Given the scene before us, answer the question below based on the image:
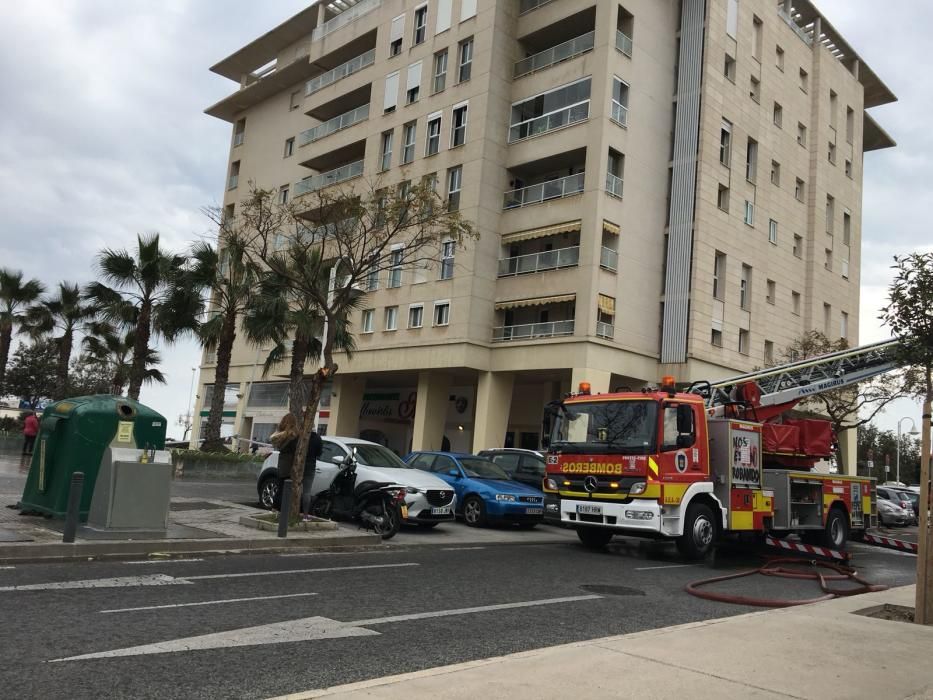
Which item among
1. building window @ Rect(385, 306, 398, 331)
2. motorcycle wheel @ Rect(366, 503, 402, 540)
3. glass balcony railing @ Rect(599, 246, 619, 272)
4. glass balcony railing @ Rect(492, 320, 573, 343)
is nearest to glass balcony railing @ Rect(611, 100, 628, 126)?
glass balcony railing @ Rect(599, 246, 619, 272)

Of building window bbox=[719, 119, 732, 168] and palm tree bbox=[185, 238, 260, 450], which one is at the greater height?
building window bbox=[719, 119, 732, 168]

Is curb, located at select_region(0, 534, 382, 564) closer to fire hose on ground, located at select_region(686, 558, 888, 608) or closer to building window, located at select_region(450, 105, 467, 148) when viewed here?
fire hose on ground, located at select_region(686, 558, 888, 608)

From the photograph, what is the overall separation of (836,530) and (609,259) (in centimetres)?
1604

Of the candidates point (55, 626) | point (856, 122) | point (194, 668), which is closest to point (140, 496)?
point (55, 626)

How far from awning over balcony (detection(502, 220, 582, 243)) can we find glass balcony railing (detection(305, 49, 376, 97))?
13325 millimetres

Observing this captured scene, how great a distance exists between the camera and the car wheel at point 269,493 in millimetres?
15817

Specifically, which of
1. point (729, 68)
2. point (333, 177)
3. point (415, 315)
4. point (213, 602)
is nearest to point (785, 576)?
point (213, 602)

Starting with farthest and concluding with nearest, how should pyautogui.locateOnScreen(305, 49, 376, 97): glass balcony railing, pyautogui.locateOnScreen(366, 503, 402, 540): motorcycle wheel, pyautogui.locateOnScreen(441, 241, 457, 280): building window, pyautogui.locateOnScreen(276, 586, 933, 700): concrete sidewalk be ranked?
pyautogui.locateOnScreen(305, 49, 376, 97): glass balcony railing → pyautogui.locateOnScreen(441, 241, 457, 280): building window → pyautogui.locateOnScreen(366, 503, 402, 540): motorcycle wheel → pyautogui.locateOnScreen(276, 586, 933, 700): concrete sidewalk

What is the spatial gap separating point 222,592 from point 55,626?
202cm

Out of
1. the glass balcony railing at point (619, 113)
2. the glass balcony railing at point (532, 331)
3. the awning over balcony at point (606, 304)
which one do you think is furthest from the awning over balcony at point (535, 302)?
the glass balcony railing at point (619, 113)

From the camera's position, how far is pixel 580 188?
3067 cm

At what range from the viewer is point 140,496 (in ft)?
36.3

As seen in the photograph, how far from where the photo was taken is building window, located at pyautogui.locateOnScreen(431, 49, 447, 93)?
35656 mm

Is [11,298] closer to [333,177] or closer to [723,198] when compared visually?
[333,177]
